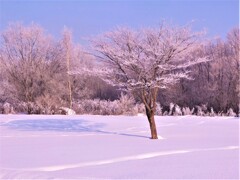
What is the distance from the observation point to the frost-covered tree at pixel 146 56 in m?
11.8

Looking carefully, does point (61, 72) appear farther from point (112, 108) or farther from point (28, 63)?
point (112, 108)

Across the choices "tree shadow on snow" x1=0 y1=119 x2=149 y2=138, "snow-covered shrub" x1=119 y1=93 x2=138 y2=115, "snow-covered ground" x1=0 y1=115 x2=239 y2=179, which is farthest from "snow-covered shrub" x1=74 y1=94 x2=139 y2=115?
"snow-covered ground" x1=0 y1=115 x2=239 y2=179

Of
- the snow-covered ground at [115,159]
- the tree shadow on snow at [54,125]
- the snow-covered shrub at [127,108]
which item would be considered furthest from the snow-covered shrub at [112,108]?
the snow-covered ground at [115,159]

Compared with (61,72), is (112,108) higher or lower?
lower

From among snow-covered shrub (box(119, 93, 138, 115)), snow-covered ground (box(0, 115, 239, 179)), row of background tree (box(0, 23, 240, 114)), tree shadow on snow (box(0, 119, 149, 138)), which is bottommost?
snow-covered ground (box(0, 115, 239, 179))

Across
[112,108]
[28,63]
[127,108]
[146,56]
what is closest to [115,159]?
[146,56]

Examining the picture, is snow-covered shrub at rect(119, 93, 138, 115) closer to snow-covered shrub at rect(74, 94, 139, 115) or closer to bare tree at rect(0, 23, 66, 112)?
snow-covered shrub at rect(74, 94, 139, 115)

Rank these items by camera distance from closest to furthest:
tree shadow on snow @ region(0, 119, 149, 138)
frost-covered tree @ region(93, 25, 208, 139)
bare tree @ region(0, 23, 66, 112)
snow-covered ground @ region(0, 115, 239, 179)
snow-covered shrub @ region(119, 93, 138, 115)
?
snow-covered ground @ region(0, 115, 239, 179) → frost-covered tree @ region(93, 25, 208, 139) → tree shadow on snow @ region(0, 119, 149, 138) → snow-covered shrub @ region(119, 93, 138, 115) → bare tree @ region(0, 23, 66, 112)

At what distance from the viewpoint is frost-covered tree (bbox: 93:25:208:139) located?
11844mm

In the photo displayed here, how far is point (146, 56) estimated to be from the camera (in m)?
12.1

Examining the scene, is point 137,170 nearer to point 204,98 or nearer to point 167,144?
point 167,144

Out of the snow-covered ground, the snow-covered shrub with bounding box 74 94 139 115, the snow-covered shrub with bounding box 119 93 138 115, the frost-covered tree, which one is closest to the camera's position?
the snow-covered ground

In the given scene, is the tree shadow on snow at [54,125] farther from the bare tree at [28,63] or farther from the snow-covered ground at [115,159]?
the bare tree at [28,63]

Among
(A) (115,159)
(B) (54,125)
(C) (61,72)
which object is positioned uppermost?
(C) (61,72)
